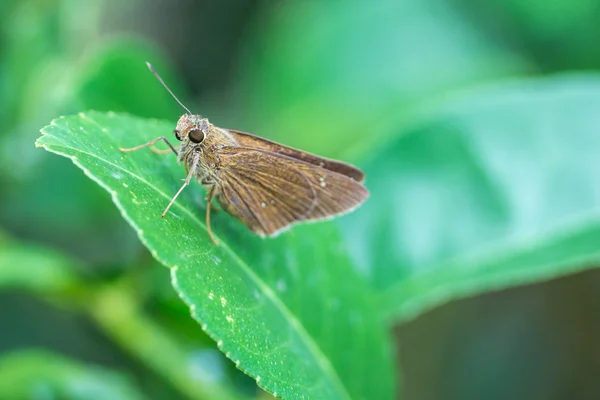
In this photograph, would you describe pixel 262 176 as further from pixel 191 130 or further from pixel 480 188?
pixel 480 188

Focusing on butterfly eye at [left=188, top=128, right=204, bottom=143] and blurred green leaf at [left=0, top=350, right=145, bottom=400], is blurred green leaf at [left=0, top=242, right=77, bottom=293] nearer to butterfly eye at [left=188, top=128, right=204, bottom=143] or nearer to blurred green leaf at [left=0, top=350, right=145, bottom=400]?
blurred green leaf at [left=0, top=350, right=145, bottom=400]

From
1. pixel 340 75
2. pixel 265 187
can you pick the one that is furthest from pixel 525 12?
pixel 265 187

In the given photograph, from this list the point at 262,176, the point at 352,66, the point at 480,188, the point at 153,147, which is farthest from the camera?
the point at 352,66

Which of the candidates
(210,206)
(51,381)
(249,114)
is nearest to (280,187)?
(210,206)

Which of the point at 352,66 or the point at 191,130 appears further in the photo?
the point at 352,66

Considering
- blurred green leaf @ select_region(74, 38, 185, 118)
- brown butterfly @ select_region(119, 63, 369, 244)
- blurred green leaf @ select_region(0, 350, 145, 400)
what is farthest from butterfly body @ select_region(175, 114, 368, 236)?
blurred green leaf @ select_region(0, 350, 145, 400)

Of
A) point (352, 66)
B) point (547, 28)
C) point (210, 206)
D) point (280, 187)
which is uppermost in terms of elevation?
point (547, 28)

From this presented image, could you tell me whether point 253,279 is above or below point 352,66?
below
